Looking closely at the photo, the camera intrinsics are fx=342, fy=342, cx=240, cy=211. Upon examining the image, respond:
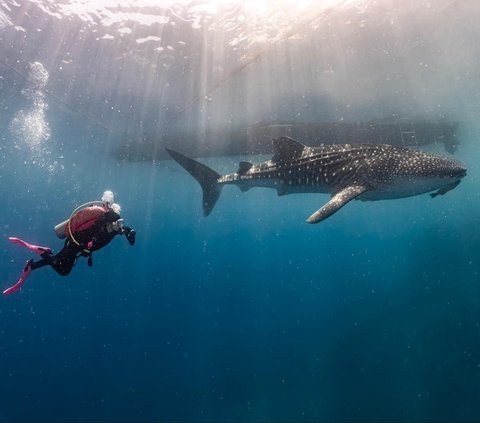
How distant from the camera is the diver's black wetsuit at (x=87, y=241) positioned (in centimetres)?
511

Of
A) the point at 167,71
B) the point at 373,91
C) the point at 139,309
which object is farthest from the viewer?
the point at 139,309

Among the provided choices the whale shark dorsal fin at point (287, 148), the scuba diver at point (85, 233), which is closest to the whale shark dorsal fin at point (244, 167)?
the whale shark dorsal fin at point (287, 148)

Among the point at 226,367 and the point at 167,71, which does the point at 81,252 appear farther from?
the point at 226,367

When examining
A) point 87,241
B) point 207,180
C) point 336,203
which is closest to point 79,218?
point 87,241

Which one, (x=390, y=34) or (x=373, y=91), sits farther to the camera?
(x=373, y=91)

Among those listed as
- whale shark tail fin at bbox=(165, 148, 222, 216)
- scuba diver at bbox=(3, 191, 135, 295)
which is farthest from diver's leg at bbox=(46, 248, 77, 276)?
whale shark tail fin at bbox=(165, 148, 222, 216)

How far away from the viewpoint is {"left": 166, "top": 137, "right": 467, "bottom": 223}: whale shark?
633 centimetres

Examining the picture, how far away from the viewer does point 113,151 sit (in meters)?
29.4

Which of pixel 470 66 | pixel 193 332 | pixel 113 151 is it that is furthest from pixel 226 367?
pixel 470 66

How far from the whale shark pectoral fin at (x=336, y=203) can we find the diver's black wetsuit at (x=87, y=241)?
2.93 meters

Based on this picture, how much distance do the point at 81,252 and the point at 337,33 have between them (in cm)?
1260

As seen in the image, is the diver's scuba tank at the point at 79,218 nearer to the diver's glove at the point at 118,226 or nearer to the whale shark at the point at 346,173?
the diver's glove at the point at 118,226

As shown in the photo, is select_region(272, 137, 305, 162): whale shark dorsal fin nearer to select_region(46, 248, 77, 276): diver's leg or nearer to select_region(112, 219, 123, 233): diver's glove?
select_region(112, 219, 123, 233): diver's glove

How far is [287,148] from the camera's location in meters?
8.02
